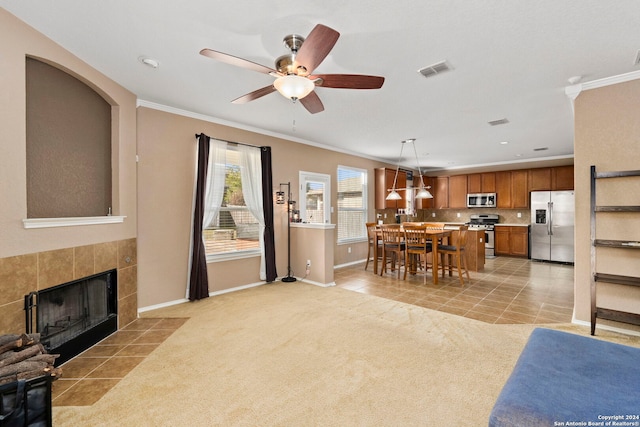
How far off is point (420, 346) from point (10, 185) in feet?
11.3

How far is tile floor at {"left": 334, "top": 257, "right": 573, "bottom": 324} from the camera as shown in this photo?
138 inches

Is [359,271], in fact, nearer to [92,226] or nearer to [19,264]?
[92,226]

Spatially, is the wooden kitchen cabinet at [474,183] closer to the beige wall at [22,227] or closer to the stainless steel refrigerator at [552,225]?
the stainless steel refrigerator at [552,225]

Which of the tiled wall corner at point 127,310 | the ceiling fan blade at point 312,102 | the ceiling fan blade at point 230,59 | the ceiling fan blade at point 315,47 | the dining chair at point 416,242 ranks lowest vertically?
the tiled wall corner at point 127,310

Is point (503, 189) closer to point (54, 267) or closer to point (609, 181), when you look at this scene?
point (609, 181)

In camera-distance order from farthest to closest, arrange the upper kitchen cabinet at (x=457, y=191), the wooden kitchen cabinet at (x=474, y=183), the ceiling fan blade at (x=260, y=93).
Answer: the upper kitchen cabinet at (x=457, y=191)
the wooden kitchen cabinet at (x=474, y=183)
the ceiling fan blade at (x=260, y=93)

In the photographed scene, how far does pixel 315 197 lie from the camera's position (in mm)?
5922

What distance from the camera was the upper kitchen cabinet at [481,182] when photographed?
26.7 feet

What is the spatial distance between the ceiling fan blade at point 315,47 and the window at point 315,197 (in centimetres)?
357

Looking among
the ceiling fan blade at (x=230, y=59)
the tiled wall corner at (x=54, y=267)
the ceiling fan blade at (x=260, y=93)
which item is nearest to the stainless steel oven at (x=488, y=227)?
the ceiling fan blade at (x=260, y=93)

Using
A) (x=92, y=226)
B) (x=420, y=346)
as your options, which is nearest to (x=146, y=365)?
(x=92, y=226)

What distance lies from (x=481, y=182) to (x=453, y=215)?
1350 mm

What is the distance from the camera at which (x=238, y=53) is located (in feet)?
8.30

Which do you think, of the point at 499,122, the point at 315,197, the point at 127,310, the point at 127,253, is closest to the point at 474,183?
the point at 499,122
